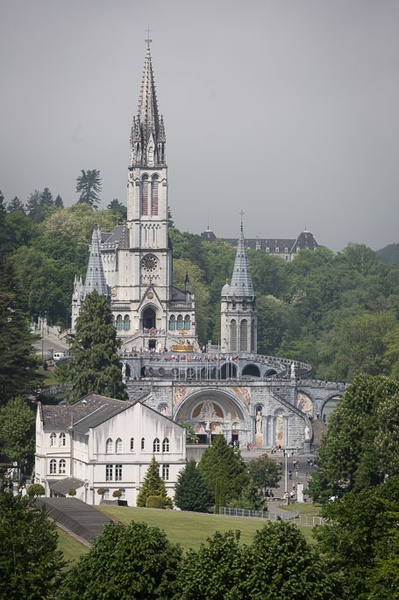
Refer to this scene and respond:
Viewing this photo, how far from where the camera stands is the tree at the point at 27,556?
64.0m

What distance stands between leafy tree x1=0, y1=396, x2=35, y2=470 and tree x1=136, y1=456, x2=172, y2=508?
32.7 ft

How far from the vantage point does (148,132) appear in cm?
16788

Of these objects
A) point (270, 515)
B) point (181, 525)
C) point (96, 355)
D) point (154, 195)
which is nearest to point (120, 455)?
point (270, 515)

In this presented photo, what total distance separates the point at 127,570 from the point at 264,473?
147ft

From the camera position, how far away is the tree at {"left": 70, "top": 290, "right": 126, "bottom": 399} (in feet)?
401

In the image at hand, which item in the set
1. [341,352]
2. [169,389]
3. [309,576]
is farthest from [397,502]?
[341,352]

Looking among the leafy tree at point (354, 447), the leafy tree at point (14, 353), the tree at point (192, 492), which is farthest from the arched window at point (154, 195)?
the tree at point (192, 492)

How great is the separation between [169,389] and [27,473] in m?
30.5

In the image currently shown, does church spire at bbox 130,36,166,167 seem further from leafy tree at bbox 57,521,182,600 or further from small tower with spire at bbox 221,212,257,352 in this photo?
leafy tree at bbox 57,521,182,600

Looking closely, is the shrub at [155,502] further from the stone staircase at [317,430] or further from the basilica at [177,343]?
the stone staircase at [317,430]

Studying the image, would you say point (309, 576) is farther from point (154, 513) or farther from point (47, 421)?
point (47, 421)

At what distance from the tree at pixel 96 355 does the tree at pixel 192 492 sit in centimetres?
2571

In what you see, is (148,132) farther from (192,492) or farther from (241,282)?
(192,492)

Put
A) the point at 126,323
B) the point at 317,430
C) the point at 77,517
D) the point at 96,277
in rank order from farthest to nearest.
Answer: the point at 126,323 → the point at 96,277 → the point at 317,430 → the point at 77,517
